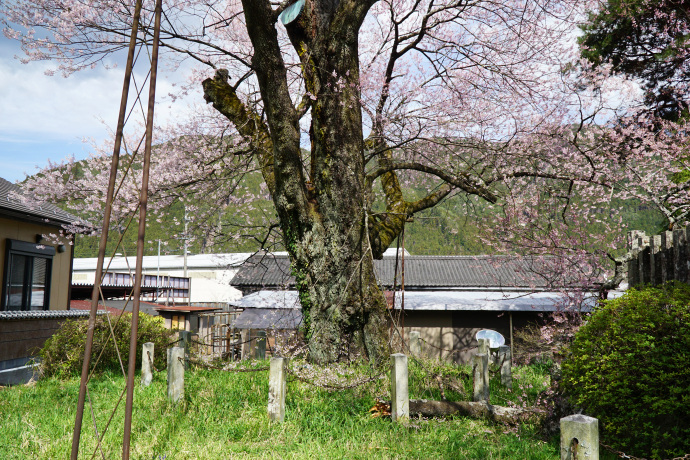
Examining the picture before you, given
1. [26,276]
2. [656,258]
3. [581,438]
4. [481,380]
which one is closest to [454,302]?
[481,380]

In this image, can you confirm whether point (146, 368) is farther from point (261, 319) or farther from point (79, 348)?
point (261, 319)

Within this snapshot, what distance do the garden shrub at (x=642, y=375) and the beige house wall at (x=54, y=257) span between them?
13.0 metres

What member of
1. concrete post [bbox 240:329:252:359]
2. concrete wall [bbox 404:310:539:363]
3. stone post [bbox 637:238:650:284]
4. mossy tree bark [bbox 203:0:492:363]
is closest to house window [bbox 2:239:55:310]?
concrete post [bbox 240:329:252:359]

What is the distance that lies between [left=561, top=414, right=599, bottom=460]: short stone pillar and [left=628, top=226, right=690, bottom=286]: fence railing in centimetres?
392

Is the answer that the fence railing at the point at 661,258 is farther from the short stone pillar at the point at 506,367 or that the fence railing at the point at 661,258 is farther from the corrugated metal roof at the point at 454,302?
the corrugated metal roof at the point at 454,302

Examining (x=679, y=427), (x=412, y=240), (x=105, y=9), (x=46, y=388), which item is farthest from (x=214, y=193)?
(x=412, y=240)

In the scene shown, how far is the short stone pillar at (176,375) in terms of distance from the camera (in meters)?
5.96

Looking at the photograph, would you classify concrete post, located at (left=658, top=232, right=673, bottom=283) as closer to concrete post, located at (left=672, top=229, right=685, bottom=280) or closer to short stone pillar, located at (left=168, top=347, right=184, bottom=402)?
concrete post, located at (left=672, top=229, right=685, bottom=280)

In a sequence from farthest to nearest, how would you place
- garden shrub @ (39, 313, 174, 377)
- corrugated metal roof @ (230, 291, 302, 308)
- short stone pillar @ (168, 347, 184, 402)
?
1. corrugated metal roof @ (230, 291, 302, 308)
2. garden shrub @ (39, 313, 174, 377)
3. short stone pillar @ (168, 347, 184, 402)

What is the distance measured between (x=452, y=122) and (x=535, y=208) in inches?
106

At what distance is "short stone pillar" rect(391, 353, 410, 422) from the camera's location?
5383mm

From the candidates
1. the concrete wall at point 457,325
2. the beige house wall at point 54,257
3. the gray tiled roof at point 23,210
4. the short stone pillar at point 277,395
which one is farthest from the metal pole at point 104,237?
the concrete wall at point 457,325

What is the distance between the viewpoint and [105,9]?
8.52 metres

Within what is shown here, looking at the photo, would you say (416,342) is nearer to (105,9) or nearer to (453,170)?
(453,170)
